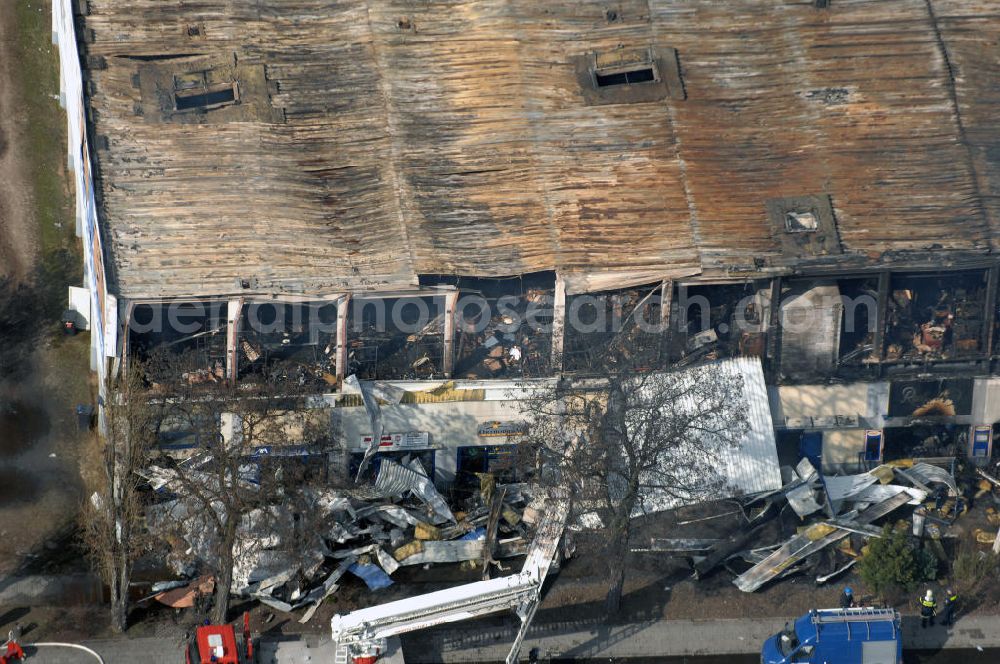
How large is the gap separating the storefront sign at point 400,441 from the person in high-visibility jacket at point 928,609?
13.2 metres

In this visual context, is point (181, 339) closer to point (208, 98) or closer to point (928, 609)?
point (208, 98)

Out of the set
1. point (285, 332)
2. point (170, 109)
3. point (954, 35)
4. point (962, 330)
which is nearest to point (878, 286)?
point (962, 330)

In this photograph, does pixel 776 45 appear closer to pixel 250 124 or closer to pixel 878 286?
pixel 878 286

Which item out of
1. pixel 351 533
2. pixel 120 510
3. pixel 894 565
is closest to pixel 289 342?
pixel 351 533

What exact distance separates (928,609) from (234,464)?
16.6 m

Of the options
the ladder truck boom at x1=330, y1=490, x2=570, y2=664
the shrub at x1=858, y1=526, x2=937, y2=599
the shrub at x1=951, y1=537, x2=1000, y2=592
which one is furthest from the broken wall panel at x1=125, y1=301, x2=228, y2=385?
the shrub at x1=951, y1=537, x2=1000, y2=592

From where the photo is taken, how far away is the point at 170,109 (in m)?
37.2

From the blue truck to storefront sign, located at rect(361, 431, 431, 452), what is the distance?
36.0ft

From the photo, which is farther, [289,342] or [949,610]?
[289,342]

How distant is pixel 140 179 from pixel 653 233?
14.3 meters

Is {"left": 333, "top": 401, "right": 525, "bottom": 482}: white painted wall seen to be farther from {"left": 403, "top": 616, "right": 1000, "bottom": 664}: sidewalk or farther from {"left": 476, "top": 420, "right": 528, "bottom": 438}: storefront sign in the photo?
{"left": 403, "top": 616, "right": 1000, "bottom": 664}: sidewalk

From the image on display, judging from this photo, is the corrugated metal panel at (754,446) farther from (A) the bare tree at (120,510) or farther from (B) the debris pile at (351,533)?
(A) the bare tree at (120,510)

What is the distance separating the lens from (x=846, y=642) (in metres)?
29.0

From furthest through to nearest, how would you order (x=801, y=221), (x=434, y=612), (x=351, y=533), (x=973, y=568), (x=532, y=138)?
1. (x=532, y=138)
2. (x=801, y=221)
3. (x=351, y=533)
4. (x=973, y=568)
5. (x=434, y=612)
